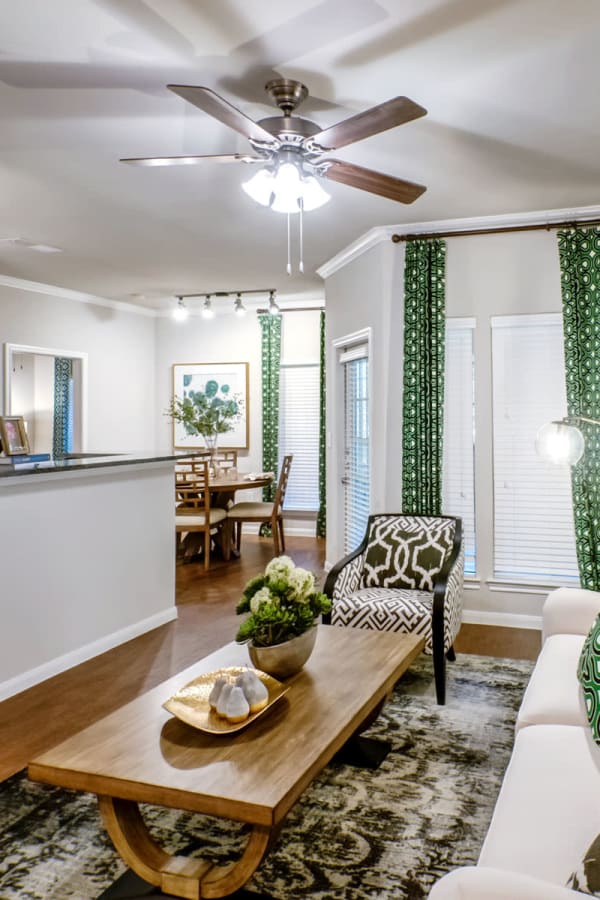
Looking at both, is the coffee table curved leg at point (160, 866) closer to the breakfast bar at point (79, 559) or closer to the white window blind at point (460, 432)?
the breakfast bar at point (79, 559)

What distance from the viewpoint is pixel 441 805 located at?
2.44m

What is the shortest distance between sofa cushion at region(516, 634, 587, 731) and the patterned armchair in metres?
0.69

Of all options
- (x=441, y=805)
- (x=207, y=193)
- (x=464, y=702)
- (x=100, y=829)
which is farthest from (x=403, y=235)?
(x=100, y=829)

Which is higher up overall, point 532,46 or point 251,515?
point 532,46

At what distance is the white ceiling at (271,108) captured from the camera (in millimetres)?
2377

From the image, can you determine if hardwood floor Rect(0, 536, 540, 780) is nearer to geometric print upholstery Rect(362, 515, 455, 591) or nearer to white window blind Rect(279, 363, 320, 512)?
geometric print upholstery Rect(362, 515, 455, 591)

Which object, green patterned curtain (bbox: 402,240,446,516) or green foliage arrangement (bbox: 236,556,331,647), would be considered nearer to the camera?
green foliage arrangement (bbox: 236,556,331,647)

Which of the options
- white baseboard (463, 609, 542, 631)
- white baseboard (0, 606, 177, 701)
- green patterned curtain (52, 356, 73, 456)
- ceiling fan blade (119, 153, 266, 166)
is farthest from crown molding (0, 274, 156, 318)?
white baseboard (463, 609, 542, 631)

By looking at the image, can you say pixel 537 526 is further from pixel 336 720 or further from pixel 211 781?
pixel 211 781

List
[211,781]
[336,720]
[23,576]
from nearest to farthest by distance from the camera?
[211,781], [336,720], [23,576]

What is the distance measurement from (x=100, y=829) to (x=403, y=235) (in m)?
4.07

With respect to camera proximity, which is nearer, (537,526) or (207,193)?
(207,193)

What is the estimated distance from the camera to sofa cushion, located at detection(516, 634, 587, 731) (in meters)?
2.18

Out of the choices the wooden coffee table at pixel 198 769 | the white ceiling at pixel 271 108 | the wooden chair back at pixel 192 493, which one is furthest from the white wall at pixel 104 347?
the wooden coffee table at pixel 198 769
